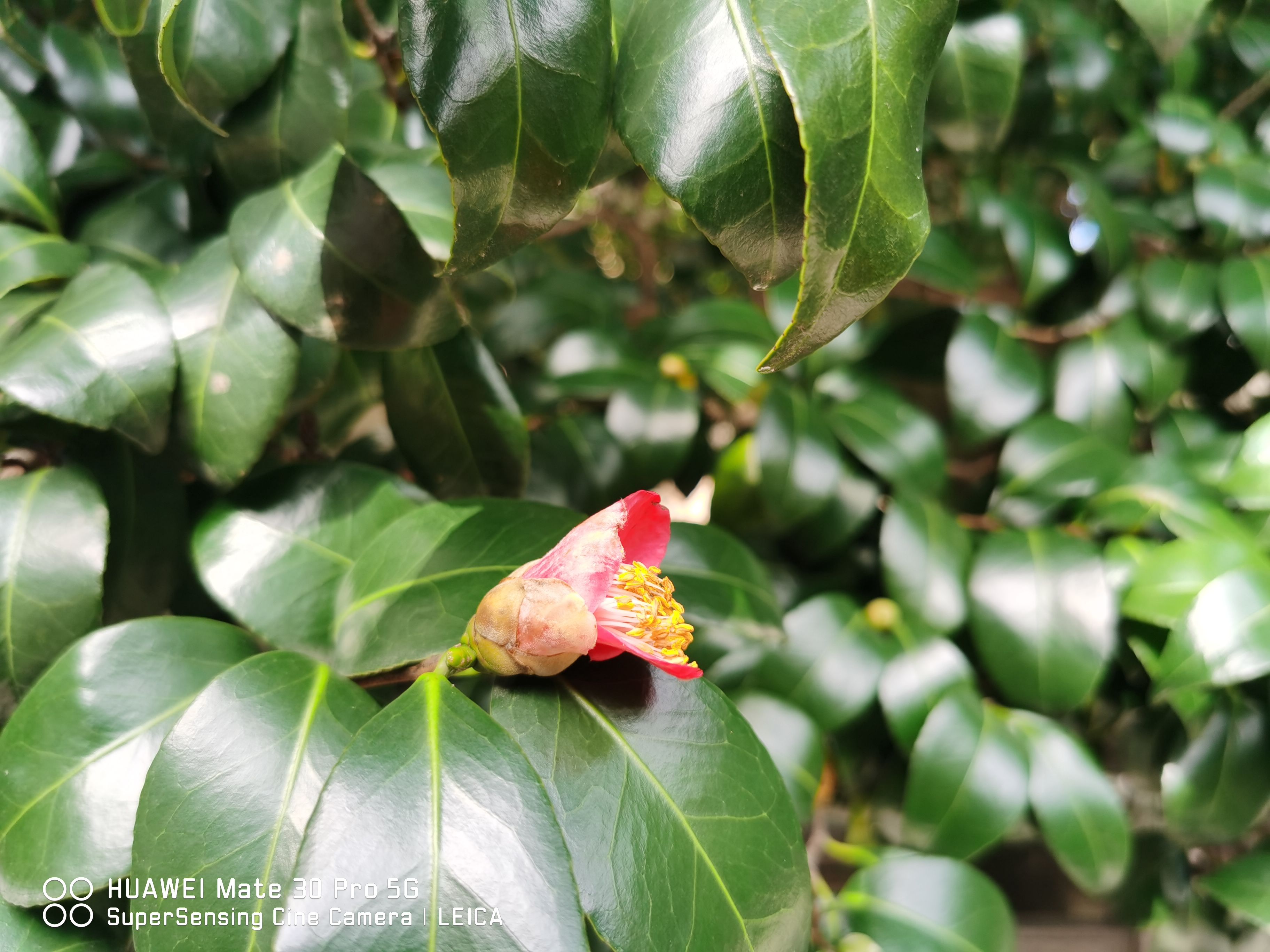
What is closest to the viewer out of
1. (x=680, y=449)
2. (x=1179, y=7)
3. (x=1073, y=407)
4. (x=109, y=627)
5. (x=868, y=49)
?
(x=868, y=49)

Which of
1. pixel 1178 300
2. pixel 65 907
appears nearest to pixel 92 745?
pixel 65 907

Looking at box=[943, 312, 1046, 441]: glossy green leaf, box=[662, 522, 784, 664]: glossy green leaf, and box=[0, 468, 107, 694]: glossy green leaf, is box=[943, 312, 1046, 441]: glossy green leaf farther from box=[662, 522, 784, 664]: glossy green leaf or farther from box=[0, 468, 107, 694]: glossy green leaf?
box=[0, 468, 107, 694]: glossy green leaf

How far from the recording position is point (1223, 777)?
2.26 ft

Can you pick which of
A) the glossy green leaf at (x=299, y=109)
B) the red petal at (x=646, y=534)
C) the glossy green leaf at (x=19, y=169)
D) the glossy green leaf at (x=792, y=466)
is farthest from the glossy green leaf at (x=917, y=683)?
the glossy green leaf at (x=19, y=169)

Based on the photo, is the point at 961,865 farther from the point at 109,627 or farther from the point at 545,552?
the point at 109,627

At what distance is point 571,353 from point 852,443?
0.29 metres

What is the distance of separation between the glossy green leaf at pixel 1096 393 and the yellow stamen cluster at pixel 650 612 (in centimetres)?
63

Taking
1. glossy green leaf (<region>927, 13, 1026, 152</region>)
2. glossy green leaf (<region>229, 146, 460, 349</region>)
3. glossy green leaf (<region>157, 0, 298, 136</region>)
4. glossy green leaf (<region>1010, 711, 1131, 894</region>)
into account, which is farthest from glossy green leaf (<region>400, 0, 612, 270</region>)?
glossy green leaf (<region>1010, 711, 1131, 894</region>)

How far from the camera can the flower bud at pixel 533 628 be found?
1.10ft

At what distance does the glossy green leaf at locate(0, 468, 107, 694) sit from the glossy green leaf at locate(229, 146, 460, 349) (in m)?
0.17

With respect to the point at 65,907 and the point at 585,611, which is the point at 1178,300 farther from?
the point at 65,907

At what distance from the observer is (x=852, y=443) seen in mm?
750

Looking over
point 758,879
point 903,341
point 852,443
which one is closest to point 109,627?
point 758,879

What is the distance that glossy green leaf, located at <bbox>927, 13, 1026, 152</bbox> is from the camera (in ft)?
2.29
